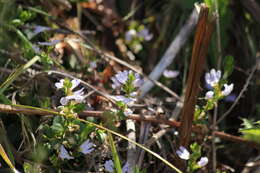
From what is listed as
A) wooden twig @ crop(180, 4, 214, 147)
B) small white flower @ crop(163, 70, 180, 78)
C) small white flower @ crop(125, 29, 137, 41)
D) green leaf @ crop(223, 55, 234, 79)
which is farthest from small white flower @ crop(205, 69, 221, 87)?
small white flower @ crop(125, 29, 137, 41)

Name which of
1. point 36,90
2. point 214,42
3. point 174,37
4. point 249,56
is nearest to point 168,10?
point 174,37

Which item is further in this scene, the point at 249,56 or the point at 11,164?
the point at 249,56

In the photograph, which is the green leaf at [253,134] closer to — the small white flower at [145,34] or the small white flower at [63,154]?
the small white flower at [63,154]

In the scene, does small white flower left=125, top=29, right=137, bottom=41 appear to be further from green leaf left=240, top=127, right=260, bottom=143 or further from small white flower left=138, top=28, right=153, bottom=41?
green leaf left=240, top=127, right=260, bottom=143

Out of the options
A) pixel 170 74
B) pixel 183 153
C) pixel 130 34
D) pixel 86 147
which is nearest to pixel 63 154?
pixel 86 147

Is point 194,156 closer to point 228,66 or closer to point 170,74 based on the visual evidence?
point 228,66

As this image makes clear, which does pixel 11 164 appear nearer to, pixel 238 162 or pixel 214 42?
pixel 238 162
